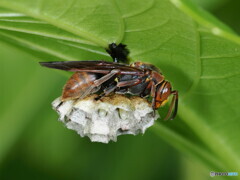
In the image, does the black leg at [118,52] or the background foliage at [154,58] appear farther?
the black leg at [118,52]

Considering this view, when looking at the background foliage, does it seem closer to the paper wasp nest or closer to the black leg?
the black leg

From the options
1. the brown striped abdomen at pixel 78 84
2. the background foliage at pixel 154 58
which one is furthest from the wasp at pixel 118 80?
the background foliage at pixel 154 58

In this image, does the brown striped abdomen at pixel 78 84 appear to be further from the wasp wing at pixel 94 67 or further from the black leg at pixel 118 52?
the black leg at pixel 118 52

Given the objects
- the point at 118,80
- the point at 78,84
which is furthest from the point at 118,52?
the point at 78,84

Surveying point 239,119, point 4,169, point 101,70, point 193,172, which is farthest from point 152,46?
point 4,169

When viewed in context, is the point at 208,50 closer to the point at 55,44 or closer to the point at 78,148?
the point at 55,44

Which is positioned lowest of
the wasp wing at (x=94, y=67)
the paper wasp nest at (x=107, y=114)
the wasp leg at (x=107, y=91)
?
the paper wasp nest at (x=107, y=114)

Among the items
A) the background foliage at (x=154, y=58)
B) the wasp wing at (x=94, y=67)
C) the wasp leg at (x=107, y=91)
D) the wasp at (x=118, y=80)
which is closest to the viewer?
the background foliage at (x=154, y=58)
